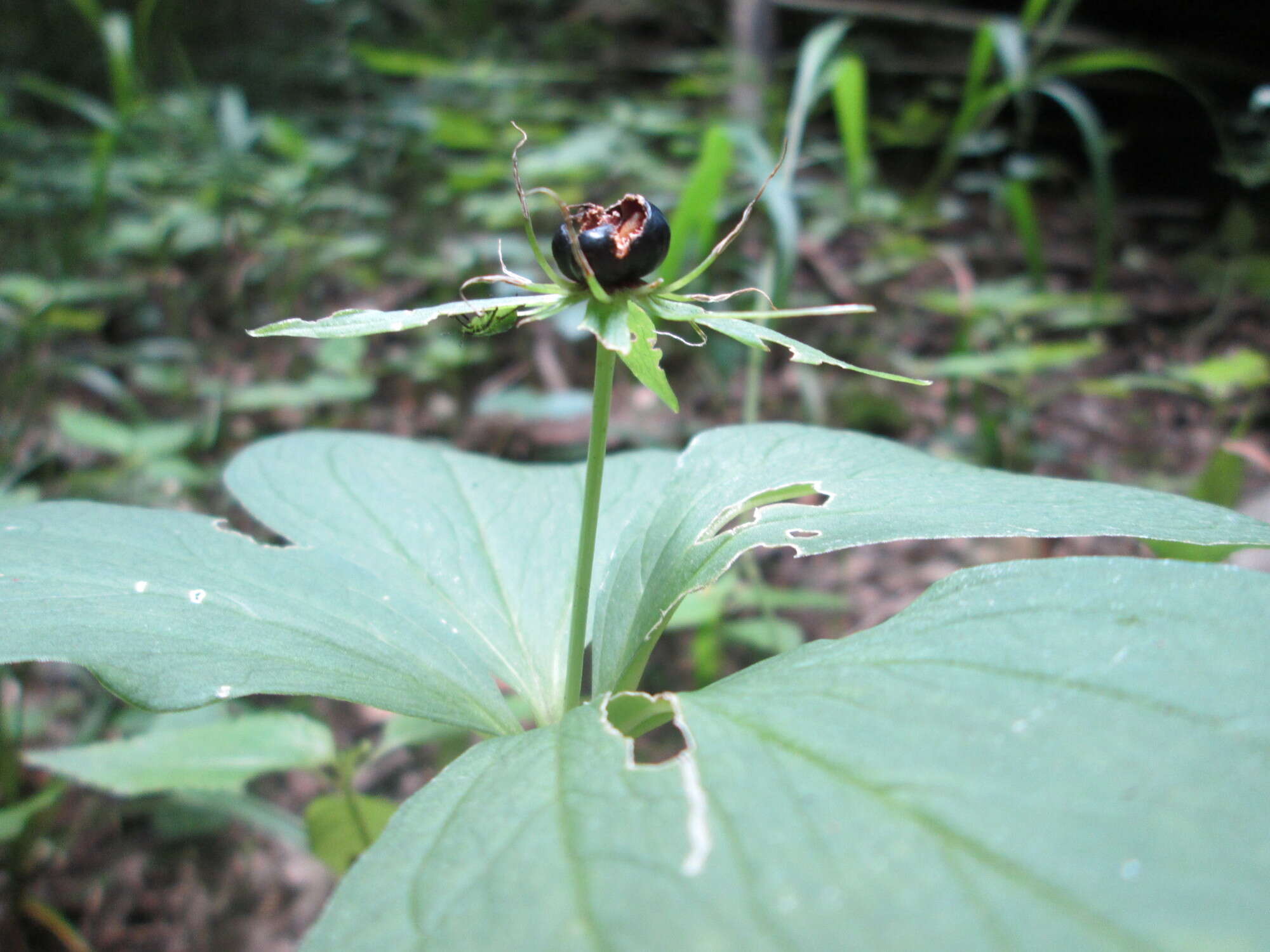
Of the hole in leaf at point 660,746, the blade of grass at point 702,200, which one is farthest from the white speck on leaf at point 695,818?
the blade of grass at point 702,200

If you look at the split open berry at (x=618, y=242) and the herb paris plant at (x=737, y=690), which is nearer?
the herb paris plant at (x=737, y=690)

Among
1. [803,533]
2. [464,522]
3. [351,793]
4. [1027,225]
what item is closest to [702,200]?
[1027,225]

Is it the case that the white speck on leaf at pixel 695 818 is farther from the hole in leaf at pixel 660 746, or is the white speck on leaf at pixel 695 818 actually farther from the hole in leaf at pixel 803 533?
the hole in leaf at pixel 660 746

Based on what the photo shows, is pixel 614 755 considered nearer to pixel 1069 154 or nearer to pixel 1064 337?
pixel 1064 337

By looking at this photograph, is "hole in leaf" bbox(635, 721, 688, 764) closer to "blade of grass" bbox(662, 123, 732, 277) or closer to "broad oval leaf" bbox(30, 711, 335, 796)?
"broad oval leaf" bbox(30, 711, 335, 796)

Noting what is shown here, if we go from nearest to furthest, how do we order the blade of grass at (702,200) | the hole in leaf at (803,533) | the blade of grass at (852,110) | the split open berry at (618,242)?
the split open berry at (618,242) → the hole in leaf at (803,533) → the blade of grass at (702,200) → the blade of grass at (852,110)

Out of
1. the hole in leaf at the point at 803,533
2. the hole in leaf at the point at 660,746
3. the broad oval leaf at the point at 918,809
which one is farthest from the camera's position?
the hole in leaf at the point at 660,746
